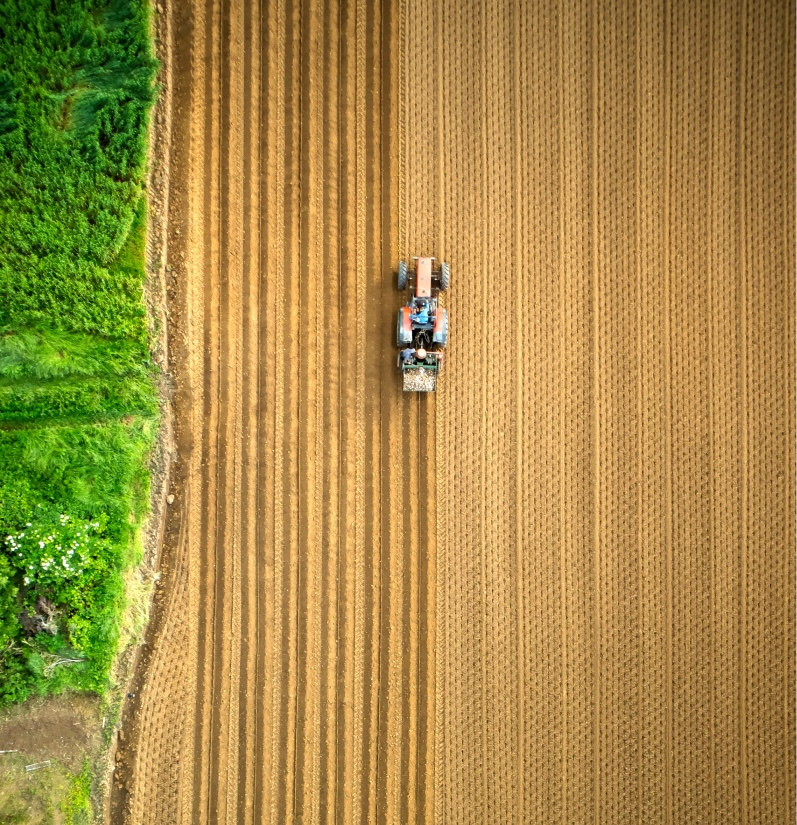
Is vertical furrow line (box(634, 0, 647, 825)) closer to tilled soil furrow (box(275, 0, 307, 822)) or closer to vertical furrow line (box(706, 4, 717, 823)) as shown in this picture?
vertical furrow line (box(706, 4, 717, 823))

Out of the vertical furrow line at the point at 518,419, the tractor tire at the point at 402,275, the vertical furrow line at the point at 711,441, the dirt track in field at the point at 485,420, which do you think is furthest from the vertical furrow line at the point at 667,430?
the tractor tire at the point at 402,275

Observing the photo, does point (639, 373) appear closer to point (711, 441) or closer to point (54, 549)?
point (711, 441)

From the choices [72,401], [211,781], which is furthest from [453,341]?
[211,781]

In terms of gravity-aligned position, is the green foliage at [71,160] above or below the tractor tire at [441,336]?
above

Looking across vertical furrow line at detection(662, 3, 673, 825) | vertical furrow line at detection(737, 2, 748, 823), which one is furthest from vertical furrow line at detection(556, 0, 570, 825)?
vertical furrow line at detection(737, 2, 748, 823)

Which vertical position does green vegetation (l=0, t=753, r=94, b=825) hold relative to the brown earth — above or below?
below

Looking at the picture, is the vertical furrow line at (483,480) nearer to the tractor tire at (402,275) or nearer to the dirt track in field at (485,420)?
the dirt track in field at (485,420)

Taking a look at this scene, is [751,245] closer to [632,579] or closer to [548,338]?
[548,338]
